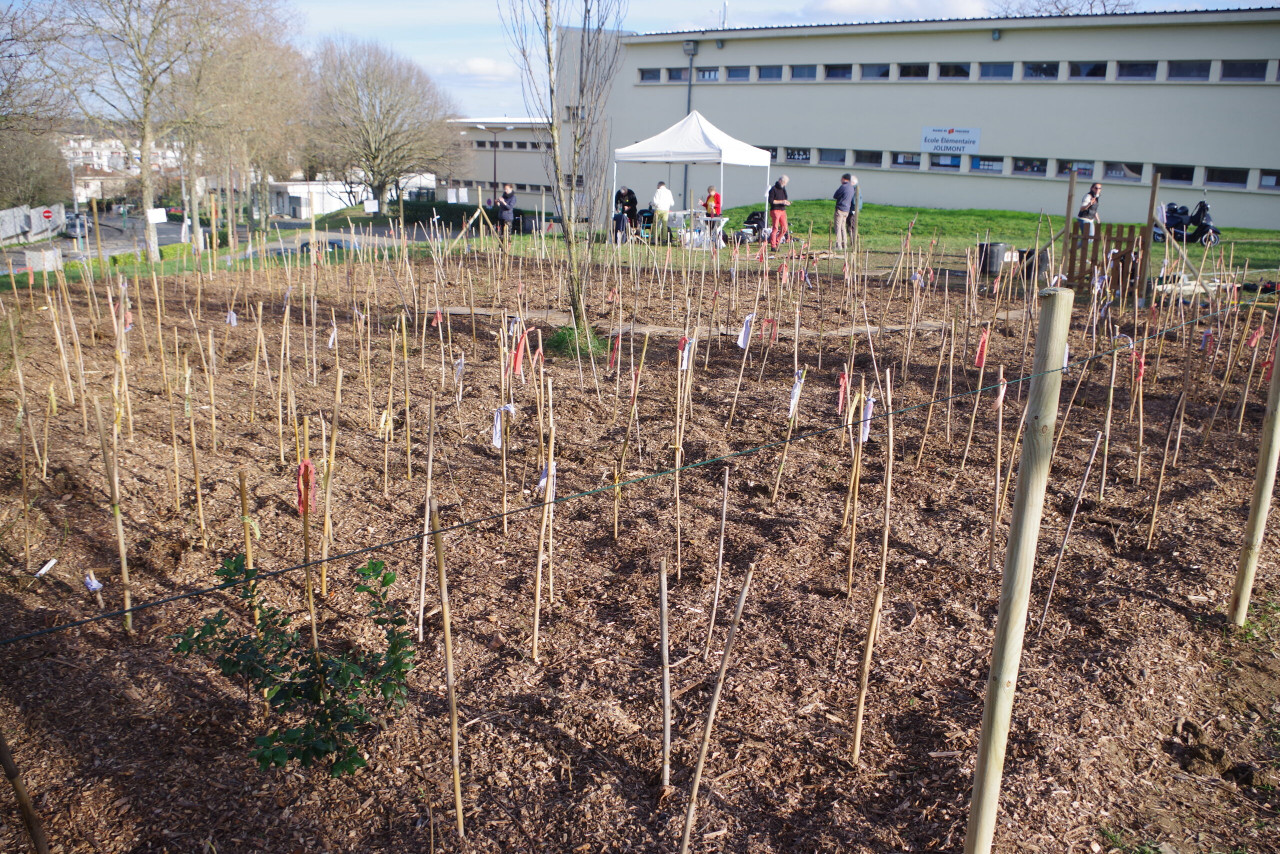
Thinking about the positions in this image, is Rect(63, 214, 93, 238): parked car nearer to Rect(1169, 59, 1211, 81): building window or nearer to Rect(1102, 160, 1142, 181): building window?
Rect(1102, 160, 1142, 181): building window

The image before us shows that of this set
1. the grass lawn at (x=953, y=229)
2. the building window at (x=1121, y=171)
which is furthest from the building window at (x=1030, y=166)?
the grass lawn at (x=953, y=229)

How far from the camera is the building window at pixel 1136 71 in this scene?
18.8 m

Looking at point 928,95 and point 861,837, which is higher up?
point 928,95

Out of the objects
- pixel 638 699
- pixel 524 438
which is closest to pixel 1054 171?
pixel 524 438

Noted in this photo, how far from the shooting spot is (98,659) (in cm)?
236

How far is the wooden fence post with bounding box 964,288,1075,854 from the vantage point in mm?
1517

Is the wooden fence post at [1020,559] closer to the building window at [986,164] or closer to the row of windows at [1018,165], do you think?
the row of windows at [1018,165]

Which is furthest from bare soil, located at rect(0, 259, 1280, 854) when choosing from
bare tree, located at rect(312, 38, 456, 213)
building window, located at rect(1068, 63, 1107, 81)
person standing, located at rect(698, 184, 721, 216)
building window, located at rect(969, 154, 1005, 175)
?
bare tree, located at rect(312, 38, 456, 213)

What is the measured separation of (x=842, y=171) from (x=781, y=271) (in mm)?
16620

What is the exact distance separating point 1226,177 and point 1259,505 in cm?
→ 1982

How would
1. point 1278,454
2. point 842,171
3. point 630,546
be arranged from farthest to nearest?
point 842,171 → point 630,546 → point 1278,454

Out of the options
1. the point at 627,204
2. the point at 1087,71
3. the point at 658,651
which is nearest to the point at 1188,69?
the point at 1087,71

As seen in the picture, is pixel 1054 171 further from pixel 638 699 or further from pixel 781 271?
pixel 638 699

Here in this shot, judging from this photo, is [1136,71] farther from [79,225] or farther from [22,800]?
[22,800]
